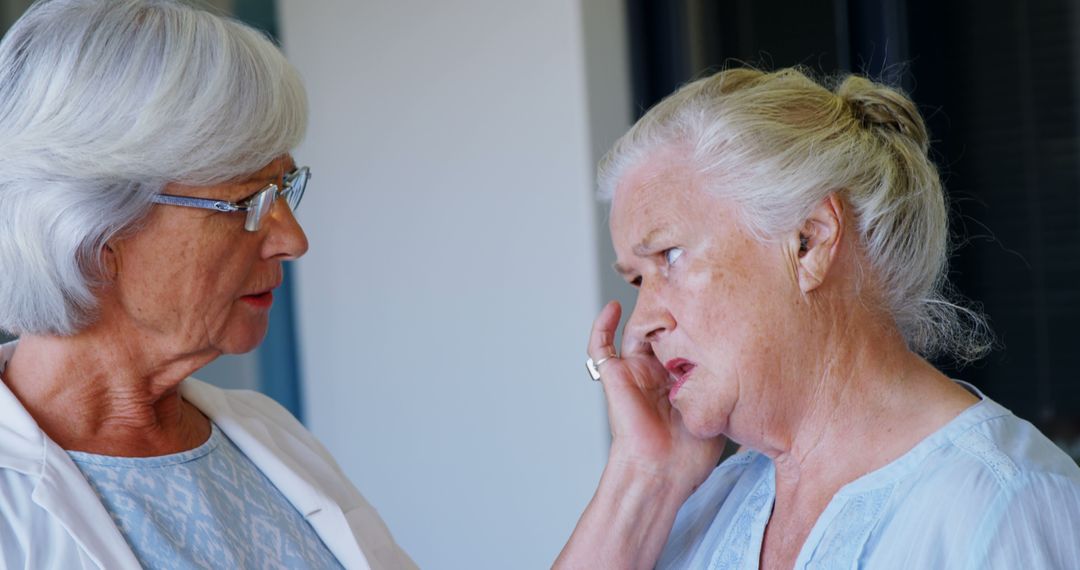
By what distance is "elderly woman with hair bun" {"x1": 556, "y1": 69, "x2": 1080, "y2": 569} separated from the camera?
1654 millimetres

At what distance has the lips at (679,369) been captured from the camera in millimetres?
1828

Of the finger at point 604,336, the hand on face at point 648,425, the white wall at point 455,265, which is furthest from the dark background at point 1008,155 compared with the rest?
the hand on face at point 648,425

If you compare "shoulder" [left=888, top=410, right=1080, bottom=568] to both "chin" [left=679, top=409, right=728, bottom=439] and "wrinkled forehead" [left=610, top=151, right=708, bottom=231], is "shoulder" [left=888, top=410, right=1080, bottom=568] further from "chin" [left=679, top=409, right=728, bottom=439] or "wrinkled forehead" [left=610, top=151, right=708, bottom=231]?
"wrinkled forehead" [left=610, top=151, right=708, bottom=231]

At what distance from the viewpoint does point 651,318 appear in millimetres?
1861

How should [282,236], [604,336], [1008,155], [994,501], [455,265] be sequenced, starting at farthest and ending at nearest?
1. [455,265]
2. [1008,155]
3. [604,336]
4. [282,236]
5. [994,501]

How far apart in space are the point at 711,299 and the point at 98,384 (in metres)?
0.93

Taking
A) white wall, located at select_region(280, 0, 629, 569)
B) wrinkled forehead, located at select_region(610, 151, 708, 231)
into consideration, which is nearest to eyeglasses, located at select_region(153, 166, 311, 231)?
wrinkled forehead, located at select_region(610, 151, 708, 231)

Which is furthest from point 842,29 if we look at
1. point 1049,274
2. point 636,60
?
point 1049,274

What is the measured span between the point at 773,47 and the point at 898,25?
0.43 meters

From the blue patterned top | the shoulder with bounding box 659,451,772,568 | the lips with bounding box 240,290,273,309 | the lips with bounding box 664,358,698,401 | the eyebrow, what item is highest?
the eyebrow

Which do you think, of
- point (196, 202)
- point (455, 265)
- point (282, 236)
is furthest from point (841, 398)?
point (455, 265)

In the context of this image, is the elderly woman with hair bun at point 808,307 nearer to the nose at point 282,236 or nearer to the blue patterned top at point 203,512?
the nose at point 282,236

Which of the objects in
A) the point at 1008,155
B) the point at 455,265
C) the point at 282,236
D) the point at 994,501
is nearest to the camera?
the point at 994,501

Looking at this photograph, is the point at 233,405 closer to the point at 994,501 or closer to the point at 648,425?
the point at 648,425
